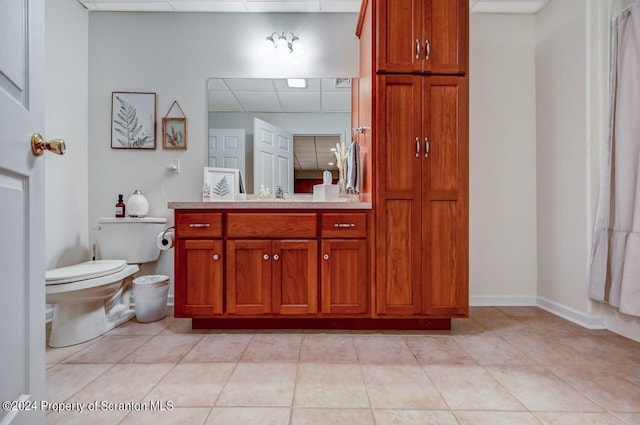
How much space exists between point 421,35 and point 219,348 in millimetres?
2225

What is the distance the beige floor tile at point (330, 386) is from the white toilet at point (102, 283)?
4.30 feet

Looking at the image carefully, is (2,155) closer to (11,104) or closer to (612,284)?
(11,104)

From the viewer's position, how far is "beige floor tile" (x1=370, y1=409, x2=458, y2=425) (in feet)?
3.86

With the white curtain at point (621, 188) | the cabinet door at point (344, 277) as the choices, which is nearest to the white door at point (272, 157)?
the cabinet door at point (344, 277)

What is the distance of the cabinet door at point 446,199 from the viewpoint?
1979 mm

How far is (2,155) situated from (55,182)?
78.6 inches

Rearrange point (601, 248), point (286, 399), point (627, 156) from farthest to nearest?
point (601, 248), point (627, 156), point (286, 399)

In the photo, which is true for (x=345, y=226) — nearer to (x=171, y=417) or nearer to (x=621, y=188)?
(x=171, y=417)

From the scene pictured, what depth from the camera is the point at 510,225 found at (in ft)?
8.64

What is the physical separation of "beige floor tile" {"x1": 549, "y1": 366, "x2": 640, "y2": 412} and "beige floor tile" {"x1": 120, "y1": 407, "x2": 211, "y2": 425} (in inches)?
62.3

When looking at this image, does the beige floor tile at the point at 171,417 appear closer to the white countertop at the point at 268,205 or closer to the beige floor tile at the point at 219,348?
the beige floor tile at the point at 219,348

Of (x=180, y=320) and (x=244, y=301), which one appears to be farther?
(x=180, y=320)

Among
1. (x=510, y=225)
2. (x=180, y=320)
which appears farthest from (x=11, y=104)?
(x=510, y=225)

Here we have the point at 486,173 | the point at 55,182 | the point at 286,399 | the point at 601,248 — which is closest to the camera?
the point at 286,399
